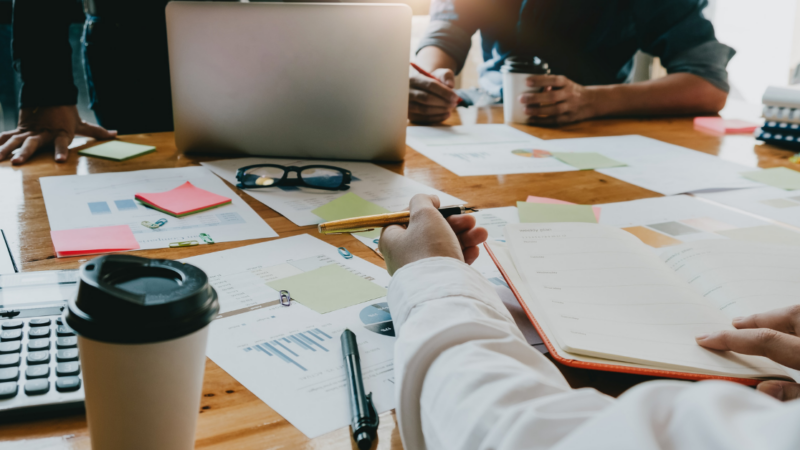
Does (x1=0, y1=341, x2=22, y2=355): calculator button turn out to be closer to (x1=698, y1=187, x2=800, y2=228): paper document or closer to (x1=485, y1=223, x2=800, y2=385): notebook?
(x1=485, y1=223, x2=800, y2=385): notebook

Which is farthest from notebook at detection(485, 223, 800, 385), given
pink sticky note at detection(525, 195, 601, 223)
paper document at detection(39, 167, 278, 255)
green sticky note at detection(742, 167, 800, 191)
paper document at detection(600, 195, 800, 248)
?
green sticky note at detection(742, 167, 800, 191)

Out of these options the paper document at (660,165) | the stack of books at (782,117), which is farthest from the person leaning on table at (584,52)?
the stack of books at (782,117)

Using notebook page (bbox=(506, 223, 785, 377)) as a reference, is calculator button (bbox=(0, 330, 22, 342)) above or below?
above

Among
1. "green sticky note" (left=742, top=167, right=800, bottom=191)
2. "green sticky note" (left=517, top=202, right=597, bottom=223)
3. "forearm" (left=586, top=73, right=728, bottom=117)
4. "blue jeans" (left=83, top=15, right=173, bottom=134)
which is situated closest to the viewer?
"green sticky note" (left=517, top=202, right=597, bottom=223)

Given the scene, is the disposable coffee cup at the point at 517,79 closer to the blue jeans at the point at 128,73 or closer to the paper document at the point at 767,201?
the paper document at the point at 767,201

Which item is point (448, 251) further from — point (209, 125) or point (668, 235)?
point (209, 125)

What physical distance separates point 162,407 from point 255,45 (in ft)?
2.73

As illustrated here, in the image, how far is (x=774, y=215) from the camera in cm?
95

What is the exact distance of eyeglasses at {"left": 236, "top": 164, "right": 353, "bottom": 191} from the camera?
0.96 m

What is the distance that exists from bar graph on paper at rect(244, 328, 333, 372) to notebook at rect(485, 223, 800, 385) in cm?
20

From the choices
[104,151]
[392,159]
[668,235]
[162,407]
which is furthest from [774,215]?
[104,151]

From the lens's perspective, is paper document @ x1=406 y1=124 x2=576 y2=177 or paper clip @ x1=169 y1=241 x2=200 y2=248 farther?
paper document @ x1=406 y1=124 x2=576 y2=177

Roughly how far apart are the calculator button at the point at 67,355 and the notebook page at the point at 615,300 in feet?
1.26

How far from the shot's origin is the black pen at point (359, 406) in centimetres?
41
